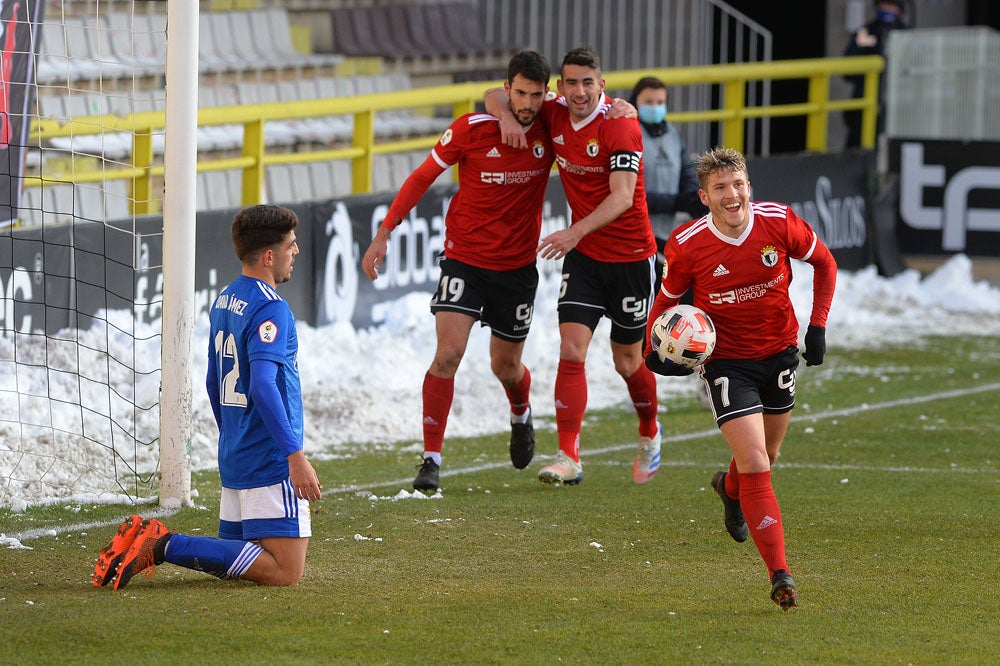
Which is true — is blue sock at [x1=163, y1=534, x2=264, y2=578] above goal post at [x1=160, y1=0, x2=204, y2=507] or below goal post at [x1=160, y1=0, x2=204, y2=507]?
below

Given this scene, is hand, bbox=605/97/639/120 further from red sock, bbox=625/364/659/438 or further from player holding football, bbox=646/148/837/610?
player holding football, bbox=646/148/837/610

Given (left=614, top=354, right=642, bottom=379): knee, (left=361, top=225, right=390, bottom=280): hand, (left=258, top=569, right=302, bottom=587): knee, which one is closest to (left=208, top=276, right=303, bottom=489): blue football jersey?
(left=258, top=569, right=302, bottom=587): knee

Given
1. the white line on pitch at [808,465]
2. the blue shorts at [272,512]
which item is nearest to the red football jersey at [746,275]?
the blue shorts at [272,512]

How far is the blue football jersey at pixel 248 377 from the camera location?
5.42 m

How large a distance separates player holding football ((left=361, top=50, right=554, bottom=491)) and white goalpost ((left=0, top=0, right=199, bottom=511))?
48.9 inches

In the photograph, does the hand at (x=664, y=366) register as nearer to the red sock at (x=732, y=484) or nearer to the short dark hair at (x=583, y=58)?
the red sock at (x=732, y=484)

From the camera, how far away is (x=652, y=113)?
31.7ft

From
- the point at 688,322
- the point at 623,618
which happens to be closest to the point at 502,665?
the point at 623,618

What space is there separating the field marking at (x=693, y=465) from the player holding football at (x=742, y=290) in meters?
2.30

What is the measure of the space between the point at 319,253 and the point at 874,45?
8327mm

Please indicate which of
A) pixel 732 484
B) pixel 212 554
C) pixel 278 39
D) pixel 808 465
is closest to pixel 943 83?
pixel 278 39

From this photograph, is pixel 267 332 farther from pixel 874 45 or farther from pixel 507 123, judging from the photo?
pixel 874 45

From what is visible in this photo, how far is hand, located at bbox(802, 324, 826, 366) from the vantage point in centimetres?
603

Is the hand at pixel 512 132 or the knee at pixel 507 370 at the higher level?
the hand at pixel 512 132
